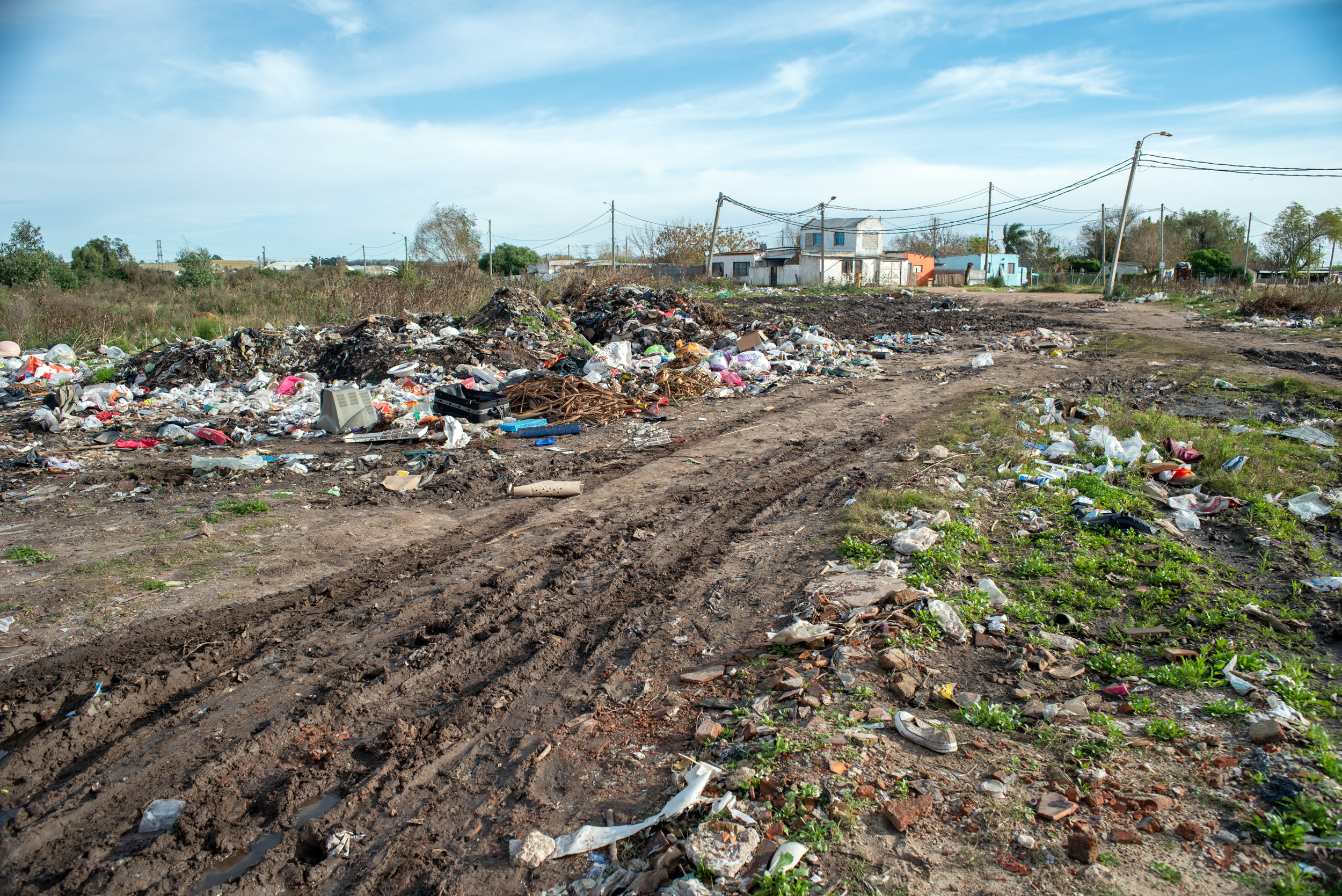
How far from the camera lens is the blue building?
49.8 meters

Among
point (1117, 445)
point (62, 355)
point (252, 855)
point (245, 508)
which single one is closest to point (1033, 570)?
point (1117, 445)

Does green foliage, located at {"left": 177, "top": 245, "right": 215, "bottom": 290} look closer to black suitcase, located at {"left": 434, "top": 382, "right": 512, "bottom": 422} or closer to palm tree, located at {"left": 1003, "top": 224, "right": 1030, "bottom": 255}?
black suitcase, located at {"left": 434, "top": 382, "right": 512, "bottom": 422}

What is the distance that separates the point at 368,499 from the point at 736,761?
466 centimetres

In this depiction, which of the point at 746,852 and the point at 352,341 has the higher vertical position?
the point at 352,341

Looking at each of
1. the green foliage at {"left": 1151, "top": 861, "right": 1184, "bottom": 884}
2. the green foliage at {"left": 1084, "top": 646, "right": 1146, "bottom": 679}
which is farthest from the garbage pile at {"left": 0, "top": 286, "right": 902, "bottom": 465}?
the green foliage at {"left": 1151, "top": 861, "right": 1184, "bottom": 884}

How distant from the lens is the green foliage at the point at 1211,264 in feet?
131

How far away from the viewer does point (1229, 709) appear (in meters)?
2.75

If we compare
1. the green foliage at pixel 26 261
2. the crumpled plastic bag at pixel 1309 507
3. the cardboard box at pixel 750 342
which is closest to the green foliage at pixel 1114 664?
the crumpled plastic bag at pixel 1309 507

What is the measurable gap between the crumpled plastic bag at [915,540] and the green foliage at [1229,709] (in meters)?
1.75

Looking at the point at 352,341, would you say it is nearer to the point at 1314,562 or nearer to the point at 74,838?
the point at 74,838

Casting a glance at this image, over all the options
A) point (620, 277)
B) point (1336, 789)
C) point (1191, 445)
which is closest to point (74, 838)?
point (1336, 789)

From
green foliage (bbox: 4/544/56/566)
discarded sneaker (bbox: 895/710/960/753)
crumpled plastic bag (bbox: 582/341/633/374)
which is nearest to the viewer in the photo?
discarded sneaker (bbox: 895/710/960/753)

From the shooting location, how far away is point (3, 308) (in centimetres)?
1506

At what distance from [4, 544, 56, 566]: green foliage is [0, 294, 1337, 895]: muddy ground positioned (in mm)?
72
